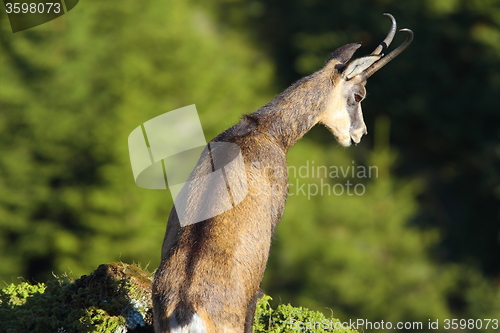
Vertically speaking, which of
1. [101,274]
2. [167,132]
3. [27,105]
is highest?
[27,105]

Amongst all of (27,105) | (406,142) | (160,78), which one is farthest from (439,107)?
(27,105)

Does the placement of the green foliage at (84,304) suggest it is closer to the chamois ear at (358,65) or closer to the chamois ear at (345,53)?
the chamois ear at (358,65)

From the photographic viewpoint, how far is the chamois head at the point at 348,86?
8.09 meters

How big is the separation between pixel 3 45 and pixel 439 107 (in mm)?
25955

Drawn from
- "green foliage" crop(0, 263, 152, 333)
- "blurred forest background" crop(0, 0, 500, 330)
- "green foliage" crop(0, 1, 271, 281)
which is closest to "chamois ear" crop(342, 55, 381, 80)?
"green foliage" crop(0, 263, 152, 333)

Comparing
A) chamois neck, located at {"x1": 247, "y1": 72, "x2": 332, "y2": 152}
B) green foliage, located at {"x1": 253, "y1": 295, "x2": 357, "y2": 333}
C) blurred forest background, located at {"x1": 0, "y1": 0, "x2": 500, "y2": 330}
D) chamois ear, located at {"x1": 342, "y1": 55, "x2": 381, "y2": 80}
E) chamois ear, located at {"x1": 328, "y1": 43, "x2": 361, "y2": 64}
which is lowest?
green foliage, located at {"x1": 253, "y1": 295, "x2": 357, "y2": 333}

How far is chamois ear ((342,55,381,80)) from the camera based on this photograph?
8.00 metres

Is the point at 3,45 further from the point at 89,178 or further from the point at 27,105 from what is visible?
the point at 89,178

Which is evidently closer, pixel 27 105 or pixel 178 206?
pixel 178 206

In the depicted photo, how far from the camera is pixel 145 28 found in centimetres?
3750

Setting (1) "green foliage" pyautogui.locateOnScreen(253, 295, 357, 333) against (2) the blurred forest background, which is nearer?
(1) "green foliage" pyautogui.locateOnScreen(253, 295, 357, 333)

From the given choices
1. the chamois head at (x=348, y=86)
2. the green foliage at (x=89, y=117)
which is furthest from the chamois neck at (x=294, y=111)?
the green foliage at (x=89, y=117)

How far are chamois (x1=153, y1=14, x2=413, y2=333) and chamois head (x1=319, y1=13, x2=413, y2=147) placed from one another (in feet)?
0.04

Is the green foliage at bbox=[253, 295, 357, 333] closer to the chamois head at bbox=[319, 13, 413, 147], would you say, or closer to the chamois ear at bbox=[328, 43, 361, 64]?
the chamois head at bbox=[319, 13, 413, 147]
